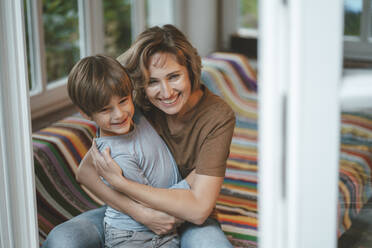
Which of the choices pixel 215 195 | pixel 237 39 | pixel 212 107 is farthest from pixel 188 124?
pixel 237 39

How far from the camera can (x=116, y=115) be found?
1448mm

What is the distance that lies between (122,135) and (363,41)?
806mm

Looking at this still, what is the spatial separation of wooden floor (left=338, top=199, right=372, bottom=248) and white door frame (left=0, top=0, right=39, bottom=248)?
0.76 m

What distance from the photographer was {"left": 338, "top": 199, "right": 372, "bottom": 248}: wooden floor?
99cm

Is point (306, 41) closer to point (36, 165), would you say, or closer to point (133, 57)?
point (133, 57)

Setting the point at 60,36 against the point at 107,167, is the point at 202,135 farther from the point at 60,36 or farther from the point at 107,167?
the point at 60,36

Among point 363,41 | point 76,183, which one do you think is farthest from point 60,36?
point 363,41

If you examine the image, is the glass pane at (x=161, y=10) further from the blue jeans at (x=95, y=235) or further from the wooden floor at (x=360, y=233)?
the wooden floor at (x=360, y=233)

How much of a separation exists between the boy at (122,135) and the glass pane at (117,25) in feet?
5.27

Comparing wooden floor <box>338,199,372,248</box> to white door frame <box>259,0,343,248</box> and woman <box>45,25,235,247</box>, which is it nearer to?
white door frame <box>259,0,343,248</box>

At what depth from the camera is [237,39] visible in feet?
12.8

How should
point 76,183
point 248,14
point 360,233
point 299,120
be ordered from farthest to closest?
point 248,14
point 76,183
point 360,233
point 299,120

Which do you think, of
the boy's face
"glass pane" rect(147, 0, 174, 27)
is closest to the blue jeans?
the boy's face

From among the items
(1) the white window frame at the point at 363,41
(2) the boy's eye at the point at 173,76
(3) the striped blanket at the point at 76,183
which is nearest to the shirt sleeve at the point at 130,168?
(2) the boy's eye at the point at 173,76
